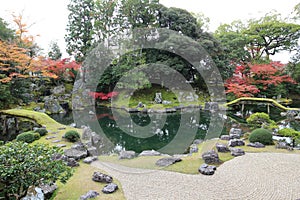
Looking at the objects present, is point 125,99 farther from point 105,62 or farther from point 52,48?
point 52,48

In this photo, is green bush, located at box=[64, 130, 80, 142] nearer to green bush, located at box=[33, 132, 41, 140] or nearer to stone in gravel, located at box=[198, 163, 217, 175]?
green bush, located at box=[33, 132, 41, 140]

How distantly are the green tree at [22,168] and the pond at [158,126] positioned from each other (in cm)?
600

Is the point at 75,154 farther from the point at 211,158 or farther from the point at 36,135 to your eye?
the point at 211,158

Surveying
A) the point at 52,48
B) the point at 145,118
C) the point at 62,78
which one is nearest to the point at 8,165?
the point at 145,118

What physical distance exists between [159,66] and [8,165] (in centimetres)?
1823

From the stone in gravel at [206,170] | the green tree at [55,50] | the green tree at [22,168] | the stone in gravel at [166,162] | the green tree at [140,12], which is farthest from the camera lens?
the green tree at [55,50]

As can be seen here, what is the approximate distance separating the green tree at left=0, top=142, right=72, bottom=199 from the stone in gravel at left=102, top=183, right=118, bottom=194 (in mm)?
1239

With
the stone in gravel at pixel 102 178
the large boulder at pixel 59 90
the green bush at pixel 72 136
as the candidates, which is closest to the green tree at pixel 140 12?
the large boulder at pixel 59 90

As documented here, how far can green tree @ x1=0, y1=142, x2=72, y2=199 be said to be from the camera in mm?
3596

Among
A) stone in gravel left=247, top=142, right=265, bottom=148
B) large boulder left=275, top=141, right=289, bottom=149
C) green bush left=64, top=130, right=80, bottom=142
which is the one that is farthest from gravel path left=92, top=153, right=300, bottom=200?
green bush left=64, top=130, right=80, bottom=142

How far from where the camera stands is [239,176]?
552cm

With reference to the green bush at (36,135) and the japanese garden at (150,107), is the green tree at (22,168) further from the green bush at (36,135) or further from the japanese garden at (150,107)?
the green bush at (36,135)

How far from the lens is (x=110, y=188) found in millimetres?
5000

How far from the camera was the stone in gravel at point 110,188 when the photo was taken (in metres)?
4.93
